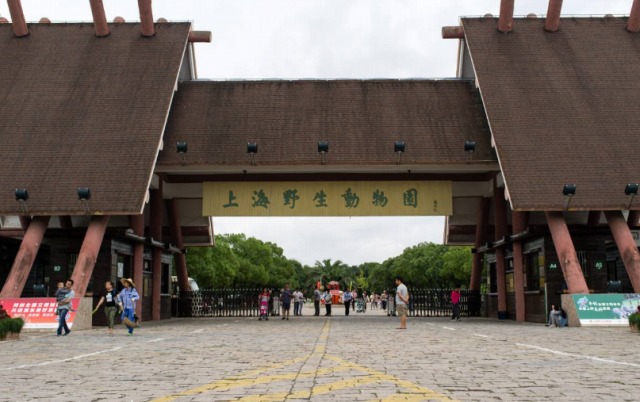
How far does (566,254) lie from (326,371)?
1660cm

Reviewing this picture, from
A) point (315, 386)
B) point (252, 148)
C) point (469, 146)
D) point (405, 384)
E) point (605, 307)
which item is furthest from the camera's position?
point (469, 146)

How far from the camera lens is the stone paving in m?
7.39

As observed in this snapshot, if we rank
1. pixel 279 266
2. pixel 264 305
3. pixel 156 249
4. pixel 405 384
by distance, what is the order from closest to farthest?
pixel 405 384, pixel 264 305, pixel 156 249, pixel 279 266

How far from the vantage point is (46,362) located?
11.3 m

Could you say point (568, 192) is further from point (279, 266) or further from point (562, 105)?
point (279, 266)

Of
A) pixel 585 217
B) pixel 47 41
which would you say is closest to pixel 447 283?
pixel 585 217

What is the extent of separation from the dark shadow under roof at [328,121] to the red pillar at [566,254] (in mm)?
4937

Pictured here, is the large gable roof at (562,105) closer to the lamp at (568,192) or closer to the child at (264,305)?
the lamp at (568,192)

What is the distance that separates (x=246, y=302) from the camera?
38.7 metres

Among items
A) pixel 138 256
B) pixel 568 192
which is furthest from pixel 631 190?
pixel 138 256

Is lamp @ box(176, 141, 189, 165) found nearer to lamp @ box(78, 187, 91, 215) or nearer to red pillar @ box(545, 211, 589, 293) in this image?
lamp @ box(78, 187, 91, 215)

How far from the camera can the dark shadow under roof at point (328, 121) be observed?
93.8ft

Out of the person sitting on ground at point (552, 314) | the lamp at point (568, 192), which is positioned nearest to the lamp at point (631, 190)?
the lamp at point (568, 192)

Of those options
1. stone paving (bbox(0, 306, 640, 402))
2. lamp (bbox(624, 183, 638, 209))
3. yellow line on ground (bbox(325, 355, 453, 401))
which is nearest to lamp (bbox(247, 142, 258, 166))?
stone paving (bbox(0, 306, 640, 402))
